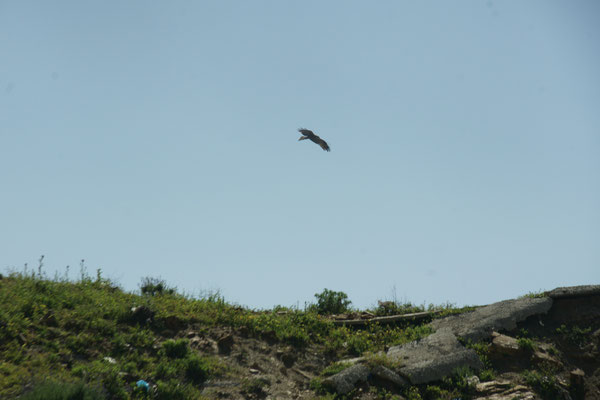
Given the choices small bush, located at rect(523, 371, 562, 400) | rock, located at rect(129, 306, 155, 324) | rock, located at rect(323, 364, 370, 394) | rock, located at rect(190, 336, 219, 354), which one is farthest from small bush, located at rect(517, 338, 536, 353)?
rock, located at rect(129, 306, 155, 324)

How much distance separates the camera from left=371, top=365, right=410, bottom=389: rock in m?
9.82

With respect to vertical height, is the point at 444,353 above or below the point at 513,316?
below

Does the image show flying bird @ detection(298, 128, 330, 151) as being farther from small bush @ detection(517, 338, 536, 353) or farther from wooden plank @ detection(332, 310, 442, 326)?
small bush @ detection(517, 338, 536, 353)

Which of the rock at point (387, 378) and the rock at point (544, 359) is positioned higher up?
the rock at point (544, 359)

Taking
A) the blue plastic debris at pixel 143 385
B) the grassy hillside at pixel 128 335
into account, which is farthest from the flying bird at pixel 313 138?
the blue plastic debris at pixel 143 385

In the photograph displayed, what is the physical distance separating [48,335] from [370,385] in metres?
6.36

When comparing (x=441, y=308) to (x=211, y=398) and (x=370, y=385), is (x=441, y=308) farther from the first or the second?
(x=211, y=398)

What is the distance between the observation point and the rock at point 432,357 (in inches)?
393

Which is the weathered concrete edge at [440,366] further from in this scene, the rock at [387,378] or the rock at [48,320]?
the rock at [48,320]

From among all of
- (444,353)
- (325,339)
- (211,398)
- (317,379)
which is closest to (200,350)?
(211,398)

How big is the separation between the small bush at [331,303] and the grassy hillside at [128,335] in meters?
0.79

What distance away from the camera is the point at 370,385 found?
9.83 metres

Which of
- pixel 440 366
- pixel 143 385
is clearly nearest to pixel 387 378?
pixel 440 366

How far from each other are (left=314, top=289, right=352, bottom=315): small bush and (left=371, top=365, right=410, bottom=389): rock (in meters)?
4.44
